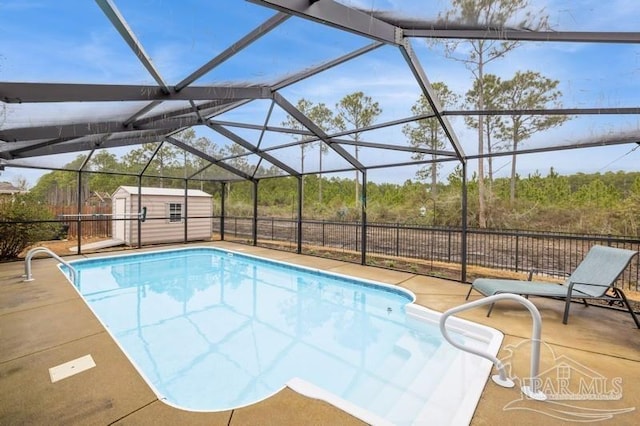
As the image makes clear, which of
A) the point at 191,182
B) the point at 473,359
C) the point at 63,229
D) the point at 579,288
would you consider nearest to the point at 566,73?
the point at 579,288

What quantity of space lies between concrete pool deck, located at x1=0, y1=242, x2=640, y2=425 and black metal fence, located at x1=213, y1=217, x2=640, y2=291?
5.63ft

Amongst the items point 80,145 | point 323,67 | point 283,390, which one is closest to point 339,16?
point 323,67

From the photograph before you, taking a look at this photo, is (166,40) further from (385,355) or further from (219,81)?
(385,355)

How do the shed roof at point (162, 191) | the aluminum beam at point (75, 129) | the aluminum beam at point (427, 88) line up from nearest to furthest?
the aluminum beam at point (427, 88) → the aluminum beam at point (75, 129) → the shed roof at point (162, 191)

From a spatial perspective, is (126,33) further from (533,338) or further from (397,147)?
(397,147)

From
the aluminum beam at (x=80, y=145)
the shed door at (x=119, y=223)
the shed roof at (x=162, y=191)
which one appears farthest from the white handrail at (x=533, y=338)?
the shed door at (x=119, y=223)

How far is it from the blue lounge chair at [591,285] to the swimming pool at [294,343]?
91 cm

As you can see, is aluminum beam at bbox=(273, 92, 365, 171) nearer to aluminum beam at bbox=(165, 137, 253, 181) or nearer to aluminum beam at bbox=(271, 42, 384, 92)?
aluminum beam at bbox=(271, 42, 384, 92)

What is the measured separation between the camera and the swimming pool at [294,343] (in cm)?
281

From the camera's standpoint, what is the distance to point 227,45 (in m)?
3.10

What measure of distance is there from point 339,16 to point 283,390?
3.28 meters

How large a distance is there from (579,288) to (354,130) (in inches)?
164

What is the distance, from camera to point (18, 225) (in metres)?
7.29

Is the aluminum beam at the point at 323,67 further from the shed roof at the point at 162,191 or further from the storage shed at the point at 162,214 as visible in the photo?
the shed roof at the point at 162,191
